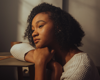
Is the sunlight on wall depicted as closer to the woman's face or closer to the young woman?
the young woman

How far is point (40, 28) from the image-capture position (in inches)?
23.7

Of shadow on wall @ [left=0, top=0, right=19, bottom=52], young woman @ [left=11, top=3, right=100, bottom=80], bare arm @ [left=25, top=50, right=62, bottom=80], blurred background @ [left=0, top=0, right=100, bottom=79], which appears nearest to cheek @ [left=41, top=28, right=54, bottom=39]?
young woman @ [left=11, top=3, right=100, bottom=80]

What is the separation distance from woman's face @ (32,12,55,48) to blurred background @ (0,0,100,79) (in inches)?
28.2

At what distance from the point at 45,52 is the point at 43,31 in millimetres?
141

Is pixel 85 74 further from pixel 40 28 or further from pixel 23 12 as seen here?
pixel 23 12

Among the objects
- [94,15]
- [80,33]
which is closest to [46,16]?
[80,33]

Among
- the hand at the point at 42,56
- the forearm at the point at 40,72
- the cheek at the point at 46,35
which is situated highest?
the cheek at the point at 46,35

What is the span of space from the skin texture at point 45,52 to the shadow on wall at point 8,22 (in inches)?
32.9

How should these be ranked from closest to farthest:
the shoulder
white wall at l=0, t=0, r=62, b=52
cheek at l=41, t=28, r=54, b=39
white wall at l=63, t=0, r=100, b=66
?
the shoulder
cheek at l=41, t=28, r=54, b=39
white wall at l=63, t=0, r=100, b=66
white wall at l=0, t=0, r=62, b=52

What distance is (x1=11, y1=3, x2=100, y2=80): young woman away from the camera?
0.49m

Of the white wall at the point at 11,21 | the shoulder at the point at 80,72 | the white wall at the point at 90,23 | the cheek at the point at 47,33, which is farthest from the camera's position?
the white wall at the point at 11,21

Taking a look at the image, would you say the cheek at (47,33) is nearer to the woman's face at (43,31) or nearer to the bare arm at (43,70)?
the woman's face at (43,31)

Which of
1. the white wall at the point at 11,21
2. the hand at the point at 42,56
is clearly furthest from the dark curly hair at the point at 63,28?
the white wall at the point at 11,21

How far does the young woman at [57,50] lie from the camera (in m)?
0.49
